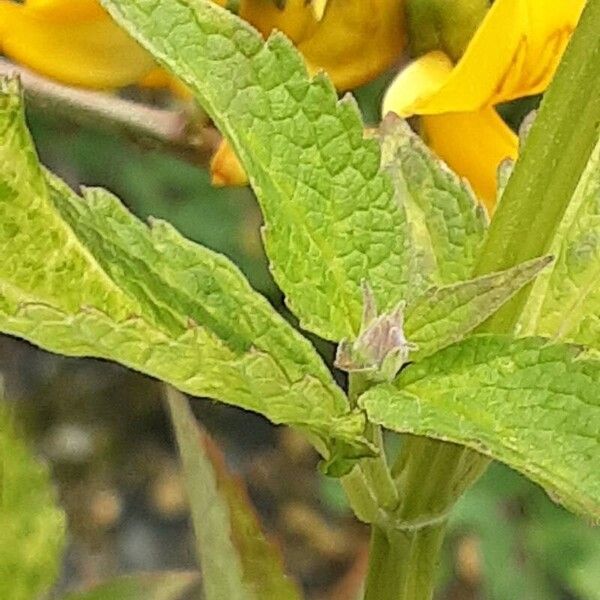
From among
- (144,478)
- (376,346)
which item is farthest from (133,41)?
(144,478)

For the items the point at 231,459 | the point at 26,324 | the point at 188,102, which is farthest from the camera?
the point at 231,459

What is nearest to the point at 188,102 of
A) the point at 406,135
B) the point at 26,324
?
the point at 406,135

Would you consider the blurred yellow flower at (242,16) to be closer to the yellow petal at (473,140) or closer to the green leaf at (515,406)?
the yellow petal at (473,140)

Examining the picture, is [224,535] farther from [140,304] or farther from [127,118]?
[127,118]

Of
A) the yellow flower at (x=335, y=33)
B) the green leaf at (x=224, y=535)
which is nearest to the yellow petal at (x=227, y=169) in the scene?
the yellow flower at (x=335, y=33)

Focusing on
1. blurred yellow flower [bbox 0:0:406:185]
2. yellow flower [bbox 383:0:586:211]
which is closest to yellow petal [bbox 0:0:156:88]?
blurred yellow flower [bbox 0:0:406:185]

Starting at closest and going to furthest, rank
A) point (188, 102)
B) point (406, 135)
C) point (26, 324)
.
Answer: point (26, 324), point (406, 135), point (188, 102)

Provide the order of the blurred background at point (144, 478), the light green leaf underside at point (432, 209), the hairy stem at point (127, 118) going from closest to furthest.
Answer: the light green leaf underside at point (432, 209) < the hairy stem at point (127, 118) < the blurred background at point (144, 478)

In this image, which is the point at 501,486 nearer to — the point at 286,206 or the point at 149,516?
the point at 149,516
